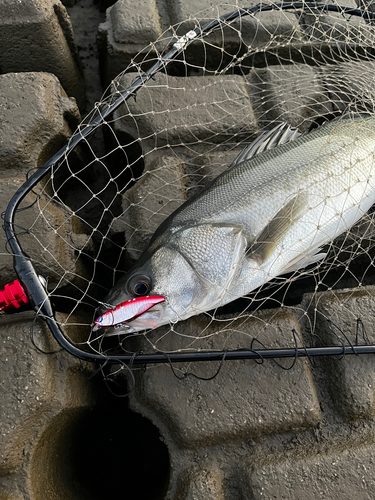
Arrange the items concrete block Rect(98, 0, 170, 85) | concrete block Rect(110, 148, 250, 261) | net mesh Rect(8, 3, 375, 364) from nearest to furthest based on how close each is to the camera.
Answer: net mesh Rect(8, 3, 375, 364), concrete block Rect(110, 148, 250, 261), concrete block Rect(98, 0, 170, 85)

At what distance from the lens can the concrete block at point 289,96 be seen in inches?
69.7

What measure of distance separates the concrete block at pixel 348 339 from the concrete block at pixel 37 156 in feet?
3.15

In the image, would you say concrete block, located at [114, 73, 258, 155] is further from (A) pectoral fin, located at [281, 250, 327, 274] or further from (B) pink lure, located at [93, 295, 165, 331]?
(B) pink lure, located at [93, 295, 165, 331]

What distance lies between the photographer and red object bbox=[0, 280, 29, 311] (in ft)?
4.04

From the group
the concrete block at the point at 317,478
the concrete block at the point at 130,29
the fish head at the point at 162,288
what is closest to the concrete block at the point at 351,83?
the concrete block at the point at 130,29

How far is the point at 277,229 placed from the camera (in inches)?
55.2

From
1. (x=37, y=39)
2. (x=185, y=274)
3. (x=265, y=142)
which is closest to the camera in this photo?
(x=185, y=274)

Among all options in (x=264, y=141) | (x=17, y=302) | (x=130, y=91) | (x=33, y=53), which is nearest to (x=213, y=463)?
(x=17, y=302)

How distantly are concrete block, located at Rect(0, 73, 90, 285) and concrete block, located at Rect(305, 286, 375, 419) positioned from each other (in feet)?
3.15

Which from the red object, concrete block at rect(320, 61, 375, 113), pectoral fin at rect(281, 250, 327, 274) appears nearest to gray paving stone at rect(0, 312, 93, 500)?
the red object

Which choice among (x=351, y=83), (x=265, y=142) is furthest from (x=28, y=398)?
(x=351, y=83)

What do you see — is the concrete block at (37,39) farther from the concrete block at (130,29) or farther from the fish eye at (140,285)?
the fish eye at (140,285)

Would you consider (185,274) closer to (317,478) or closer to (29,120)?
(317,478)

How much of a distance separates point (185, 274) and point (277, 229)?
38 cm
